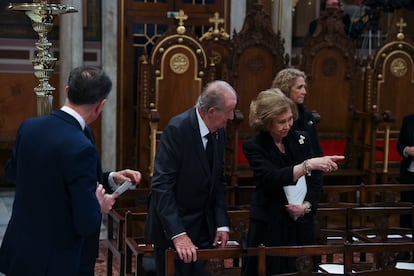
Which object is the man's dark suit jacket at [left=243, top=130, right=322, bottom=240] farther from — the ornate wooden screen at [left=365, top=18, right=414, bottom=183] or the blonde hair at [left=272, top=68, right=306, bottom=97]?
the ornate wooden screen at [left=365, top=18, right=414, bottom=183]

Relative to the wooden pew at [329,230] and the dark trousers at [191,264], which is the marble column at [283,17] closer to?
the wooden pew at [329,230]

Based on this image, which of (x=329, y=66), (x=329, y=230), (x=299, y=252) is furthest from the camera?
Answer: (x=329, y=66)

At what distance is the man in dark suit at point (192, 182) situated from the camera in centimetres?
346

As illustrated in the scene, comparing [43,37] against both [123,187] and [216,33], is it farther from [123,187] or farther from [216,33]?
[216,33]

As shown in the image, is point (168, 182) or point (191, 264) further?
point (191, 264)

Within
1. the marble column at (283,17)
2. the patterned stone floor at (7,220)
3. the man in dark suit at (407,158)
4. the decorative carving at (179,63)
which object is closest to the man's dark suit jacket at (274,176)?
the man in dark suit at (407,158)

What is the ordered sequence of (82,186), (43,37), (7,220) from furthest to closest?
1. (7,220)
2. (43,37)
3. (82,186)

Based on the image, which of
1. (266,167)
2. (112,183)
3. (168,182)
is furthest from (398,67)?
(112,183)

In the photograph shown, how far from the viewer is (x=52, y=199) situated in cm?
284

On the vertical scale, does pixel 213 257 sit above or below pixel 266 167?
below

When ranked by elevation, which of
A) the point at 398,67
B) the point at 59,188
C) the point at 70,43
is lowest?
the point at 59,188

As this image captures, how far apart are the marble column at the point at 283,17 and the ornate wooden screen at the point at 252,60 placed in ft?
4.55

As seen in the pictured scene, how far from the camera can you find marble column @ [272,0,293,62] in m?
9.28

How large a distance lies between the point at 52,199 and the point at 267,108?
134 centimetres
